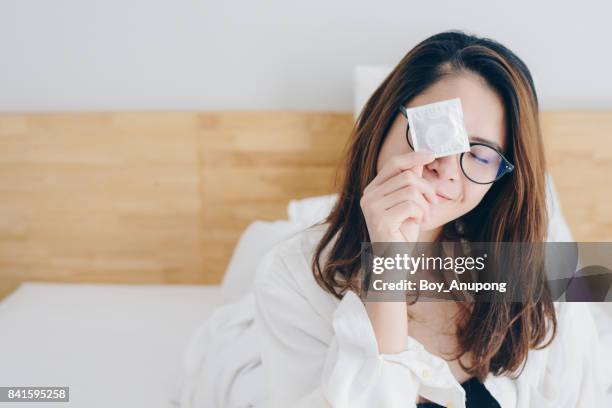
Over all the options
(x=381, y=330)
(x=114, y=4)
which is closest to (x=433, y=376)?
(x=381, y=330)

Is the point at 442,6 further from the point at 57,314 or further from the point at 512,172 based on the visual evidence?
the point at 57,314

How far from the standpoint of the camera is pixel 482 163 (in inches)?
37.1

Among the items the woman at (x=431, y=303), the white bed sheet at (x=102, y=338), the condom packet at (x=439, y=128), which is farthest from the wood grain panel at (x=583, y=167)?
the condom packet at (x=439, y=128)

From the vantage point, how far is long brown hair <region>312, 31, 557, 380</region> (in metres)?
0.96

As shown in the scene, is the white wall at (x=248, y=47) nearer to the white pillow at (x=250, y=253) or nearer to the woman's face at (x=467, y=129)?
the white pillow at (x=250, y=253)

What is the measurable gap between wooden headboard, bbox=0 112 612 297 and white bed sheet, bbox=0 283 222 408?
11 centimetres

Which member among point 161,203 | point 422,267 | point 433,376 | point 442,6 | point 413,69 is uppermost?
point 442,6

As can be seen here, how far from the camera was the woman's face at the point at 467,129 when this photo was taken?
94cm

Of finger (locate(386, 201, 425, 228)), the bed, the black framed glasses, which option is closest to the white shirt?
finger (locate(386, 201, 425, 228))

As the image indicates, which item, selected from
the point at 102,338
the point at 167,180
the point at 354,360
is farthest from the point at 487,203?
the point at 167,180

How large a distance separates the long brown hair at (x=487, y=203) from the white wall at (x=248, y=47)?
3.39 ft

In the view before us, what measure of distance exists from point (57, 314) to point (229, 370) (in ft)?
2.56

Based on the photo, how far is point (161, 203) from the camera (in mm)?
2082

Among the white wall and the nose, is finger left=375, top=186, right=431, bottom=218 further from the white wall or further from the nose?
the white wall
